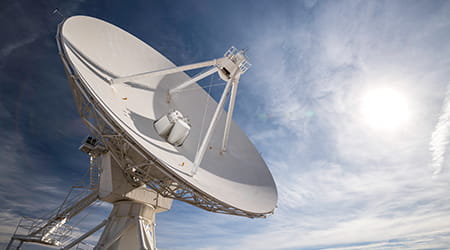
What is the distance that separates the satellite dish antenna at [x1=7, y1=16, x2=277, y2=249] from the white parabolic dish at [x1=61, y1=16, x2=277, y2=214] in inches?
1.9

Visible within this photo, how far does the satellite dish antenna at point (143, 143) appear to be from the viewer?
8.69m

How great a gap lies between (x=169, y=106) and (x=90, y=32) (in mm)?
5003

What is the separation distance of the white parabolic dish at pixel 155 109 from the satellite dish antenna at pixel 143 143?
49 millimetres

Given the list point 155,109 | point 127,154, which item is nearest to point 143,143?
point 127,154

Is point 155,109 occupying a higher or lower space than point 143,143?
higher

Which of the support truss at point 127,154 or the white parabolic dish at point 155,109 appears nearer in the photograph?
the support truss at point 127,154

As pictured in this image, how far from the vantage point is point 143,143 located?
8250 millimetres

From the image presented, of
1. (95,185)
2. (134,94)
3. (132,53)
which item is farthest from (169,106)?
(95,185)

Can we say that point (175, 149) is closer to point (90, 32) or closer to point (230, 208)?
point (230, 208)

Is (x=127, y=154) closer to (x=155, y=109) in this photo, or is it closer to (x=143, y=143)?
(x=143, y=143)

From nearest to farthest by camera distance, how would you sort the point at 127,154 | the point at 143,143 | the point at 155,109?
1. the point at 143,143
2. the point at 127,154
3. the point at 155,109

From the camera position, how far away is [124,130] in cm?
772

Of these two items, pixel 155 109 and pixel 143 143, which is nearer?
pixel 143 143

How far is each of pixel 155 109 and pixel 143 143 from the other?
4.33m
